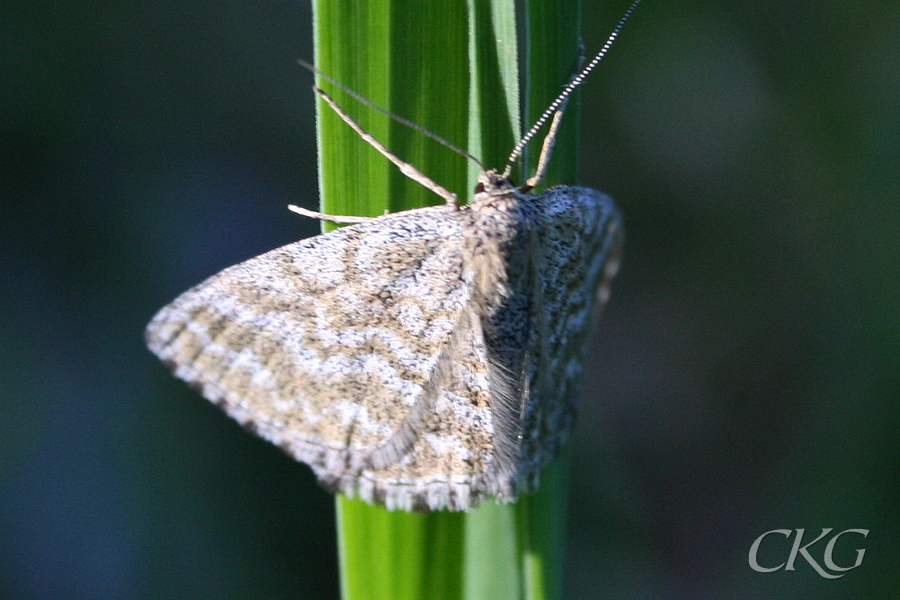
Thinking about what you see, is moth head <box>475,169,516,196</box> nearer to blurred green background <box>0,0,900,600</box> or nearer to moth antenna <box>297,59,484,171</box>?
moth antenna <box>297,59,484,171</box>

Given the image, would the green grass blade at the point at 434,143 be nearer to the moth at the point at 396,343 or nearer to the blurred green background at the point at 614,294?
the moth at the point at 396,343

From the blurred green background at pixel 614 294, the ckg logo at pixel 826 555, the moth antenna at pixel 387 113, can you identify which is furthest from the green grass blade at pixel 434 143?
the ckg logo at pixel 826 555

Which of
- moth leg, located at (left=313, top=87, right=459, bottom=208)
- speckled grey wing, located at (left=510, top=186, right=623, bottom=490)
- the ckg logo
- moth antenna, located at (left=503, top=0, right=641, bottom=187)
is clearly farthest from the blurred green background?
moth leg, located at (left=313, top=87, right=459, bottom=208)

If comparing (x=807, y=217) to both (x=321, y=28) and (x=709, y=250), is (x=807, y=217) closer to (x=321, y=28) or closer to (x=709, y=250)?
(x=709, y=250)

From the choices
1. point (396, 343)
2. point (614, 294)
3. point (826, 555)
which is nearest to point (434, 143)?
point (396, 343)

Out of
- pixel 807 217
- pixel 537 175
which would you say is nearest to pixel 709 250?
pixel 807 217

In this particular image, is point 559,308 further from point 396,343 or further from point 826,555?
point 826,555
